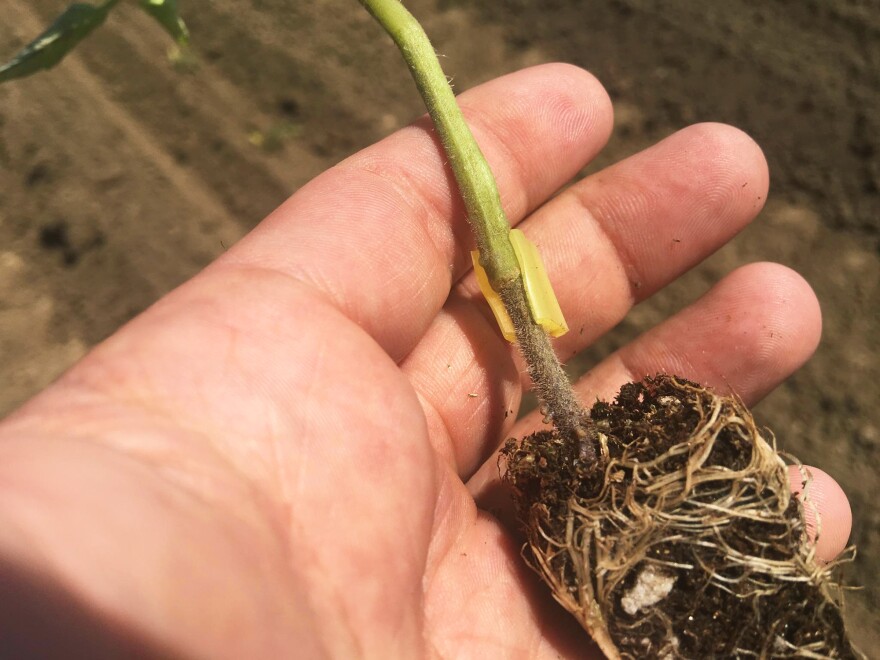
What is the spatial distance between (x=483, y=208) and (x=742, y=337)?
1007 mm

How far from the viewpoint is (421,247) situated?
1.94 metres

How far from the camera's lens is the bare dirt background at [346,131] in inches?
124

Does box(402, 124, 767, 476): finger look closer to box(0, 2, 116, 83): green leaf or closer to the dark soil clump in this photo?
the dark soil clump

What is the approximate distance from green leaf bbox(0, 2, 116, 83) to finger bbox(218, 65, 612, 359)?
584 mm

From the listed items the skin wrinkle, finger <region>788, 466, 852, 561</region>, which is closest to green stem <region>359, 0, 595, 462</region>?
the skin wrinkle

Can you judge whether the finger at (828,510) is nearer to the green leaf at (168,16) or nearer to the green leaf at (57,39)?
the green leaf at (168,16)

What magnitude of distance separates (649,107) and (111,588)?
3.15 m

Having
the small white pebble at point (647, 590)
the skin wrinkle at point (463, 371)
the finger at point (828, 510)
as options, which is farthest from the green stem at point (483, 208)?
the finger at point (828, 510)

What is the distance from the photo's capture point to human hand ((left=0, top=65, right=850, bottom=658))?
46.1 inches

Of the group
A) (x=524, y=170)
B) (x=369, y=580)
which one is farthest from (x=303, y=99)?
(x=369, y=580)

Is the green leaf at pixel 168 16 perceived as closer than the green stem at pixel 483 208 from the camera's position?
Yes

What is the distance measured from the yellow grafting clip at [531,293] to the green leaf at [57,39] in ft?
3.60

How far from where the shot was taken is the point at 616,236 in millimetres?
2371

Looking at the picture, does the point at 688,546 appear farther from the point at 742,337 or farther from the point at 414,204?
the point at 414,204
